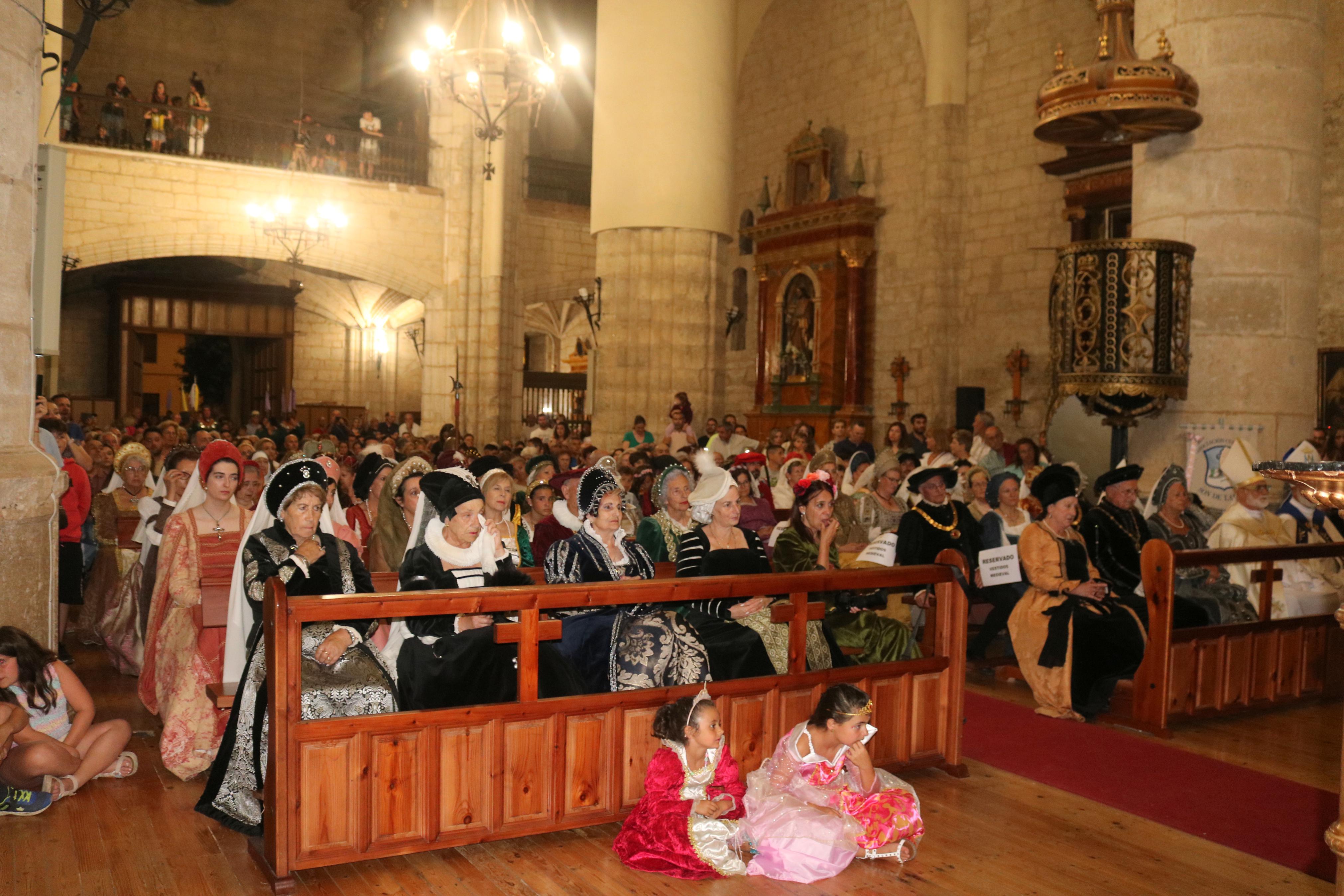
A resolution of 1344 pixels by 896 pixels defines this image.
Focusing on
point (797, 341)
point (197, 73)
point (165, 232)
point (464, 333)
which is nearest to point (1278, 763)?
point (797, 341)

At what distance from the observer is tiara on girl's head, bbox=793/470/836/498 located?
5188 mm

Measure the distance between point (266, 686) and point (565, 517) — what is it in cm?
219

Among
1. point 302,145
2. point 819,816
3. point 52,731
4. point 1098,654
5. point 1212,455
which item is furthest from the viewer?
point 302,145

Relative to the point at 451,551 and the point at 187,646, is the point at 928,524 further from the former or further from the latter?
the point at 187,646

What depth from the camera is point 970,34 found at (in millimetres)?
14570

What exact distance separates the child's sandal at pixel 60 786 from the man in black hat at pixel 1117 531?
496 centimetres

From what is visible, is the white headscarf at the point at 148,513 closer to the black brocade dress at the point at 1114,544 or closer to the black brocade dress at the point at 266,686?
the black brocade dress at the point at 266,686

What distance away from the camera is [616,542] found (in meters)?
4.54

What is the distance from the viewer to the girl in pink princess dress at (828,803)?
3.54 metres

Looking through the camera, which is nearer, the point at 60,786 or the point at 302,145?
the point at 60,786

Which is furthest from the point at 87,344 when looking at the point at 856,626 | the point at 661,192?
the point at 856,626

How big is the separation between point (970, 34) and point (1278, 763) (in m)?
12.0

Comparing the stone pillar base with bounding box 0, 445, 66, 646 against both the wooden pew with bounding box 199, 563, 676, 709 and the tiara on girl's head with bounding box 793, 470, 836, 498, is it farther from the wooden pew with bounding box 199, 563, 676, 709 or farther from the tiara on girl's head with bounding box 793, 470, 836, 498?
the tiara on girl's head with bounding box 793, 470, 836, 498

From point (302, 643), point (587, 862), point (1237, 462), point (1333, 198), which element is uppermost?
point (1333, 198)
